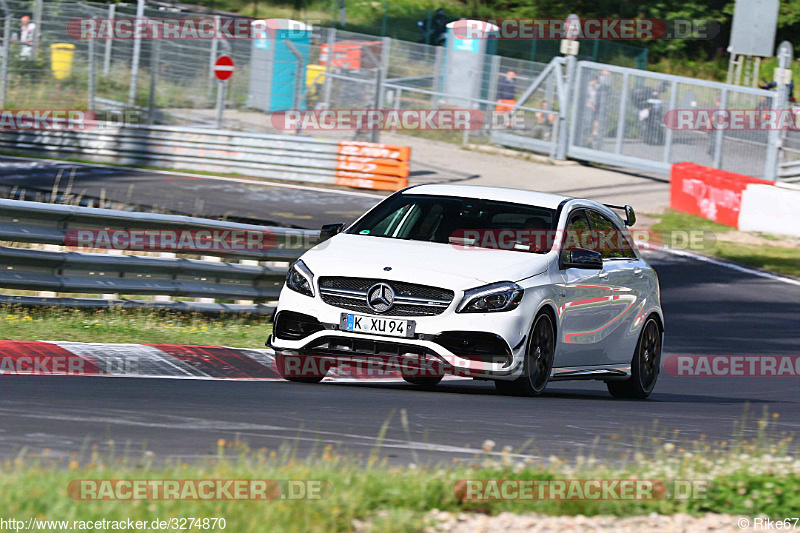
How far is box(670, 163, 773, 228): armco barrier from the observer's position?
966 inches

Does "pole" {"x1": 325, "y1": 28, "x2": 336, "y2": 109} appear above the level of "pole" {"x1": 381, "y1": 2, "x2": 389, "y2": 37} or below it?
below

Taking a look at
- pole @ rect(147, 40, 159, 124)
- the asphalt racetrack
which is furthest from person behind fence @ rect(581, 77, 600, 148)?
the asphalt racetrack

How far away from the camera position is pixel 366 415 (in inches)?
285

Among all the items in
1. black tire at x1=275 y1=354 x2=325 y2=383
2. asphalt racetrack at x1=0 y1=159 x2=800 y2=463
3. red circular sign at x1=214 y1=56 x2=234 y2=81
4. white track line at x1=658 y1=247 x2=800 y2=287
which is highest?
red circular sign at x1=214 y1=56 x2=234 y2=81

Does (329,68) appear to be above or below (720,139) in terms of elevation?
above

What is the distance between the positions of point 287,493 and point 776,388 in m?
8.40

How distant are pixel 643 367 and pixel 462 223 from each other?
2406 millimetres

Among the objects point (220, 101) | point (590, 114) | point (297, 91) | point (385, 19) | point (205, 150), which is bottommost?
point (205, 150)

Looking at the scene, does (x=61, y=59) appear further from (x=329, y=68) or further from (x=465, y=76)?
(x=465, y=76)

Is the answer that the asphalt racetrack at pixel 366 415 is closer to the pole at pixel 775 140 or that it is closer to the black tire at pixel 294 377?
the black tire at pixel 294 377

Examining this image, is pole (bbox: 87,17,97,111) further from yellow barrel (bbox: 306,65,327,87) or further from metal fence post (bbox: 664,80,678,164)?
metal fence post (bbox: 664,80,678,164)

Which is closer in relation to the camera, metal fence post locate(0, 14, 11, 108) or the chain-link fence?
metal fence post locate(0, 14, 11, 108)

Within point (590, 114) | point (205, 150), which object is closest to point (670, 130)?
point (590, 114)

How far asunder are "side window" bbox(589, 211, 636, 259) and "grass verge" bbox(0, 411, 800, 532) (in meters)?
4.21
